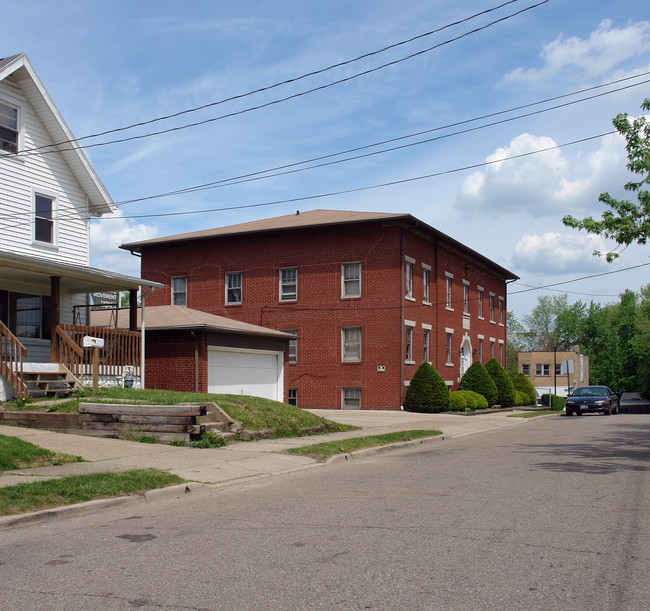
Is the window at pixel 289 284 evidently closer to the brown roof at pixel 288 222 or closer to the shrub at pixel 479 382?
the brown roof at pixel 288 222

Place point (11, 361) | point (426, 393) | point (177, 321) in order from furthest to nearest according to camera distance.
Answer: point (426, 393) < point (177, 321) < point (11, 361)

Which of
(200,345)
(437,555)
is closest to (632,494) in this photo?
(437,555)

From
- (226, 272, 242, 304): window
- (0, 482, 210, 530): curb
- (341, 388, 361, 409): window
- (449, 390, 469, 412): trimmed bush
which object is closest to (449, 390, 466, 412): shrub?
(449, 390, 469, 412): trimmed bush

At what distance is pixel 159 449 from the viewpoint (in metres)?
13.4

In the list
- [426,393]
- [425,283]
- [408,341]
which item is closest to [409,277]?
[425,283]

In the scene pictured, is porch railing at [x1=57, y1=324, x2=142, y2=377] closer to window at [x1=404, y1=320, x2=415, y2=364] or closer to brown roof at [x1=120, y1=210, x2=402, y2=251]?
brown roof at [x1=120, y1=210, x2=402, y2=251]

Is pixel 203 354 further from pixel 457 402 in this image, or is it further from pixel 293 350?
pixel 457 402

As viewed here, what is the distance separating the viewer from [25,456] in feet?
36.7

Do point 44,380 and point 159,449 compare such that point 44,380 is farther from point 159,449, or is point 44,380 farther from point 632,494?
point 632,494

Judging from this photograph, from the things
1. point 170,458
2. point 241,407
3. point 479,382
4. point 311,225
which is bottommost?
point 170,458

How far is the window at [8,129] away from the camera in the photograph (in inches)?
811

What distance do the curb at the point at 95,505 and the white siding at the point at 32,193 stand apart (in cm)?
1251

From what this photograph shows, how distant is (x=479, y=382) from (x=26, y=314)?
79.9ft

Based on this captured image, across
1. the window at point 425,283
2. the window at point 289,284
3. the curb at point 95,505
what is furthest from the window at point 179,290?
the curb at point 95,505
